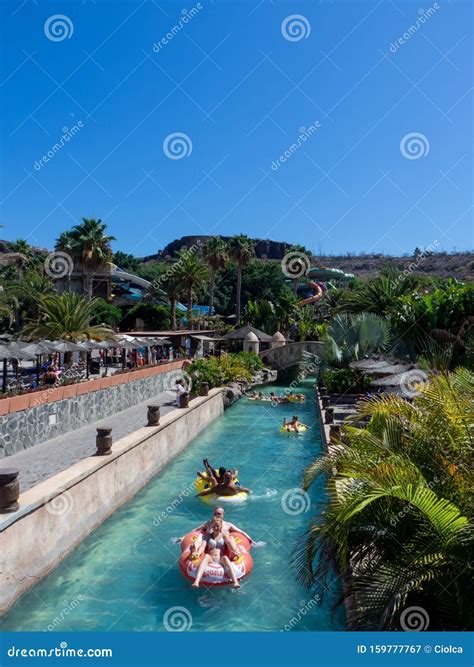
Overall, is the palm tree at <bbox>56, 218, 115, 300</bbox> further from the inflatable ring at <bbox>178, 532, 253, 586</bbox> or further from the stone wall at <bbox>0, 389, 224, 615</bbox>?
the inflatable ring at <bbox>178, 532, 253, 586</bbox>

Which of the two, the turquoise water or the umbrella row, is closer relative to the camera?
the turquoise water

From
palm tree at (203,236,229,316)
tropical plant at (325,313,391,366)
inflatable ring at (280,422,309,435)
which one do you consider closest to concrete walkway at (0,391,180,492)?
inflatable ring at (280,422,309,435)

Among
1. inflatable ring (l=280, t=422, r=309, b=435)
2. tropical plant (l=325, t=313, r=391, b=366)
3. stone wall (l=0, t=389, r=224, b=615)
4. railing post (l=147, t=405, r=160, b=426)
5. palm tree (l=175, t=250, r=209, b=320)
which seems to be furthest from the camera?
palm tree (l=175, t=250, r=209, b=320)

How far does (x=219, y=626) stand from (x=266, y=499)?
657 cm

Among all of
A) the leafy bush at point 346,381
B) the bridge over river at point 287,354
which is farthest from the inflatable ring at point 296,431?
the bridge over river at point 287,354

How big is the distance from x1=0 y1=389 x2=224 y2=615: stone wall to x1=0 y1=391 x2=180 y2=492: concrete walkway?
95 cm

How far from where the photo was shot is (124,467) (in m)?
14.6

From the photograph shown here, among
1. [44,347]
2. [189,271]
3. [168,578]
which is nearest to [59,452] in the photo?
[168,578]

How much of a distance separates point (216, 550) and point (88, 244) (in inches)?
1320

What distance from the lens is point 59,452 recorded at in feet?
50.3

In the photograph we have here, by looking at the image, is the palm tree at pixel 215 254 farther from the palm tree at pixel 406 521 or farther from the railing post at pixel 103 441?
the palm tree at pixel 406 521

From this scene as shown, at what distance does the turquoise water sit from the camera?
9289 millimetres

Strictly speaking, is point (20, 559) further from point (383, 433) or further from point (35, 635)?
point (383, 433)

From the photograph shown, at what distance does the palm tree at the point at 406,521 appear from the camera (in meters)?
5.82
